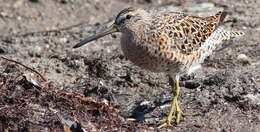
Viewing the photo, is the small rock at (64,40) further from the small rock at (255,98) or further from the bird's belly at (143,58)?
the small rock at (255,98)

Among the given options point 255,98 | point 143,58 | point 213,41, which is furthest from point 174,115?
point 213,41

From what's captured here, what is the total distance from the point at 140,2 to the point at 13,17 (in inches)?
96.4

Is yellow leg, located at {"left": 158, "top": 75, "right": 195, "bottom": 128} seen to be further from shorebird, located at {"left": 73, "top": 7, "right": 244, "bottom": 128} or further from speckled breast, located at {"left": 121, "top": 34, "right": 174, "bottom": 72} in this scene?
speckled breast, located at {"left": 121, "top": 34, "right": 174, "bottom": 72}

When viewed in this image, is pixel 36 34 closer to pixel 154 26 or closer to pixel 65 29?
pixel 65 29

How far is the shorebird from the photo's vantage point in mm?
6719

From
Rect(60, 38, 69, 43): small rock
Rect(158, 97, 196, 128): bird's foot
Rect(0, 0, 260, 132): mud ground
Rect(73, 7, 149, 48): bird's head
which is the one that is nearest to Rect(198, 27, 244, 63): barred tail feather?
Rect(0, 0, 260, 132): mud ground

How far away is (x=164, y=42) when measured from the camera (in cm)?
675

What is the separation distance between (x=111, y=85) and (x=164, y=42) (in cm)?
127

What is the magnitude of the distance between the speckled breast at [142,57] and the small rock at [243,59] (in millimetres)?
1789

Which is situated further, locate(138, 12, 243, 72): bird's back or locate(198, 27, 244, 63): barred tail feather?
locate(198, 27, 244, 63): barred tail feather

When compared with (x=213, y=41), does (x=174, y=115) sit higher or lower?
lower

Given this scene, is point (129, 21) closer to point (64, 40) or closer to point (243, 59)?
point (243, 59)

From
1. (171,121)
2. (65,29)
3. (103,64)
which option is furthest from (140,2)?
(171,121)

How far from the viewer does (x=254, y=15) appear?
10.1m
